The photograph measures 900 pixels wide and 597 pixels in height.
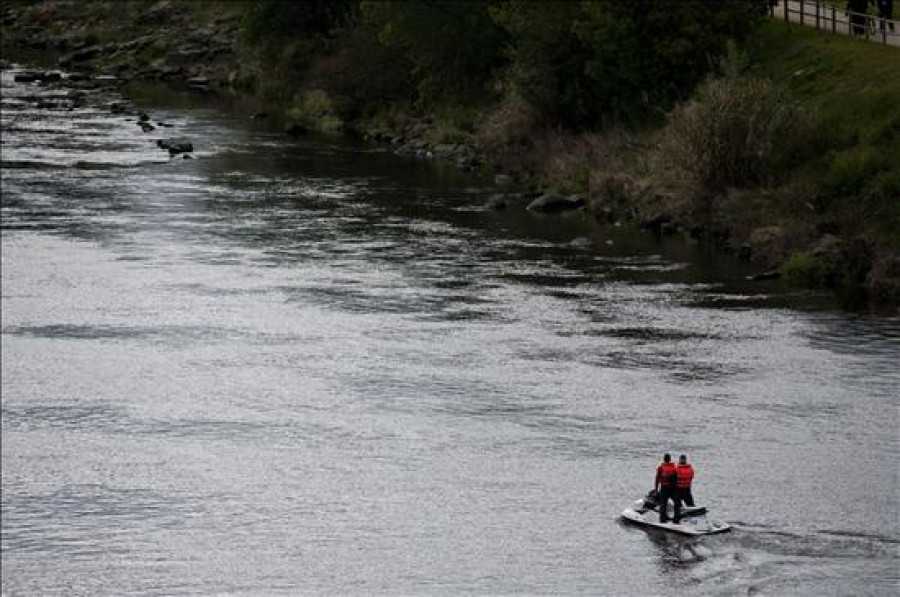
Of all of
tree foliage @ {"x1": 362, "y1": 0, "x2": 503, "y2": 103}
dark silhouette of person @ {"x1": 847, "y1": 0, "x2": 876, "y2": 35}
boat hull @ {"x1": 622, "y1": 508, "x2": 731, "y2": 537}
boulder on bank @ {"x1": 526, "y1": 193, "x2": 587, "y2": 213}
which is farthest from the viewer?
tree foliage @ {"x1": 362, "y1": 0, "x2": 503, "y2": 103}

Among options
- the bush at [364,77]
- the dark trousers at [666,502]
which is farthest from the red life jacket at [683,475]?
the bush at [364,77]

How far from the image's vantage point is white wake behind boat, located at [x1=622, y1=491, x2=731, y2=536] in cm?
3625

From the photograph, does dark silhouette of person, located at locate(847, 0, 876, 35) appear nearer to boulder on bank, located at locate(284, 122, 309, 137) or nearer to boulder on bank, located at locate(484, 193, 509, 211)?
boulder on bank, located at locate(484, 193, 509, 211)

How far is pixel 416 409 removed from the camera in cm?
4541

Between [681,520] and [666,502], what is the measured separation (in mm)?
487

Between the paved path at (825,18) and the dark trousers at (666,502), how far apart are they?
156ft

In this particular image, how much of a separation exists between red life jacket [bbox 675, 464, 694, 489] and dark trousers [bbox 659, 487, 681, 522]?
20 centimetres

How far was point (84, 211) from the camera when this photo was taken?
72.6 meters

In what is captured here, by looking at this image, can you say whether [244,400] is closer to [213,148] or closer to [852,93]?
[852,93]

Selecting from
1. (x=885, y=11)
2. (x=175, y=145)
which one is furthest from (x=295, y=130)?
(x=885, y=11)

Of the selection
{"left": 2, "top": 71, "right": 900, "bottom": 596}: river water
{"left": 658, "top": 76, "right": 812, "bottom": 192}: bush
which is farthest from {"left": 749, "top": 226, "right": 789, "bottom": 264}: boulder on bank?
{"left": 658, "top": 76, "right": 812, "bottom": 192}: bush

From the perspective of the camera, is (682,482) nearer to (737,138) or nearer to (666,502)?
(666,502)

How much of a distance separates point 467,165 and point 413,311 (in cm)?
3269

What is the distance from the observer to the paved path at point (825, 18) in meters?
80.5
